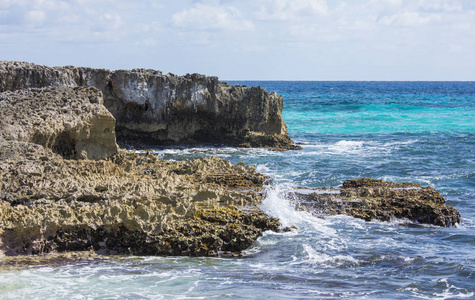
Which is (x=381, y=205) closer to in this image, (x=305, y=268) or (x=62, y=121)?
(x=305, y=268)

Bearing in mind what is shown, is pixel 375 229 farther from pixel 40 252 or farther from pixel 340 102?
pixel 340 102

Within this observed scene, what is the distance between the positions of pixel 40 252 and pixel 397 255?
19.9ft

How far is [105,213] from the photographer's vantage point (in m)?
9.16

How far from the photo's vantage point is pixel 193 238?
9.27 m

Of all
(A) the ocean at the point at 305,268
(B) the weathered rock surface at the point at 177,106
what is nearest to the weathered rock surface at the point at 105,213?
(A) the ocean at the point at 305,268

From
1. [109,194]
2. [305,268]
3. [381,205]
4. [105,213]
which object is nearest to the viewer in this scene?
[305,268]

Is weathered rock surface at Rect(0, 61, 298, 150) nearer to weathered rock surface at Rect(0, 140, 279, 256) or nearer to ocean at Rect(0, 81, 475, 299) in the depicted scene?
ocean at Rect(0, 81, 475, 299)

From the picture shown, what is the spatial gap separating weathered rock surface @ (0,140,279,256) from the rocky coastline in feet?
0.05

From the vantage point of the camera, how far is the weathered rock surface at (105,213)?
8750 millimetres

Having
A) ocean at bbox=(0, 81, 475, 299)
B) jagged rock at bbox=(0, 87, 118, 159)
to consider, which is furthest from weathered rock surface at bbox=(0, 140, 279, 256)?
jagged rock at bbox=(0, 87, 118, 159)

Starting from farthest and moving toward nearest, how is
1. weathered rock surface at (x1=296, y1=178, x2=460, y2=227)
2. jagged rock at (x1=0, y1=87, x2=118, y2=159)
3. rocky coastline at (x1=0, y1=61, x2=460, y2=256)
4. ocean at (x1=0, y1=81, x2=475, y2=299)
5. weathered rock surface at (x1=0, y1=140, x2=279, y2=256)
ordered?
1. jagged rock at (x1=0, y1=87, x2=118, y2=159)
2. weathered rock surface at (x1=296, y1=178, x2=460, y2=227)
3. rocky coastline at (x1=0, y1=61, x2=460, y2=256)
4. weathered rock surface at (x1=0, y1=140, x2=279, y2=256)
5. ocean at (x1=0, y1=81, x2=475, y2=299)

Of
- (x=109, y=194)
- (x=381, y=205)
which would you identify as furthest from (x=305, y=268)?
(x=381, y=205)

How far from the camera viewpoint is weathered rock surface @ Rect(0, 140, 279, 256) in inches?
344

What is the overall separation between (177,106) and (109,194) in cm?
1422
